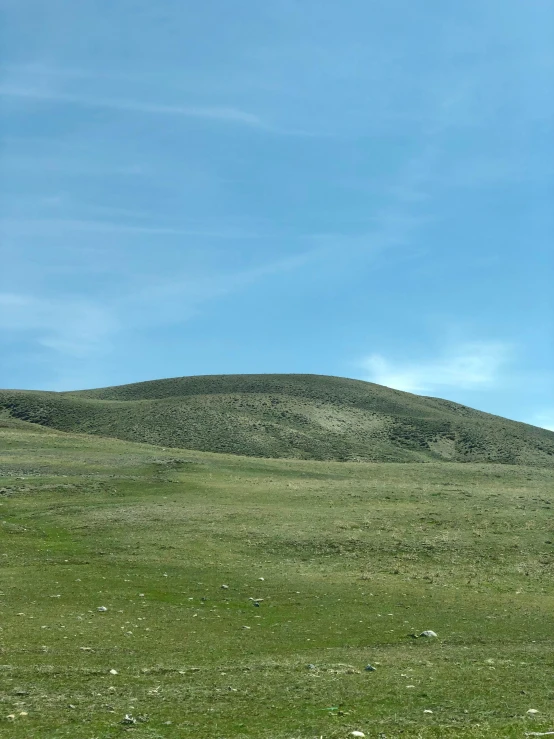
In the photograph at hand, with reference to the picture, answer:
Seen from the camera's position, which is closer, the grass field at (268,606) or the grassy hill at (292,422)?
the grass field at (268,606)

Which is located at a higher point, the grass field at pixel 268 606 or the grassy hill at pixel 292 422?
the grassy hill at pixel 292 422

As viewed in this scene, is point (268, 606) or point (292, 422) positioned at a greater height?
point (292, 422)

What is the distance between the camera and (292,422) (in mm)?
126125

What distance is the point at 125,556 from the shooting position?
32719 mm

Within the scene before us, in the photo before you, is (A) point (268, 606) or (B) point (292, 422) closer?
(A) point (268, 606)

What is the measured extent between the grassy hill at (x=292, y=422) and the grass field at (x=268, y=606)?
168ft

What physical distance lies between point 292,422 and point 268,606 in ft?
332

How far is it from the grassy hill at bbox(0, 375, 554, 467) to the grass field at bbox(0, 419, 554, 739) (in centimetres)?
5108

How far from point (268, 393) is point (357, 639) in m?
130

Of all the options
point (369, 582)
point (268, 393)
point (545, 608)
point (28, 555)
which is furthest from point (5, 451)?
point (268, 393)

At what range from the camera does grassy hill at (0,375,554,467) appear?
109 metres

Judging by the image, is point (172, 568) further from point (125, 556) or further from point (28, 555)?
point (28, 555)

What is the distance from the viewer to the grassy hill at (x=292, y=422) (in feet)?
359

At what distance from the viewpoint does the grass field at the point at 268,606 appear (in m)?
13.3
